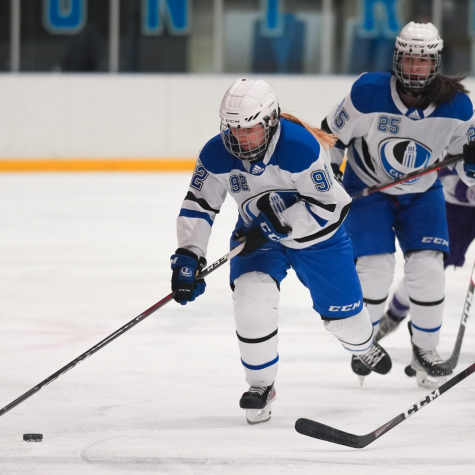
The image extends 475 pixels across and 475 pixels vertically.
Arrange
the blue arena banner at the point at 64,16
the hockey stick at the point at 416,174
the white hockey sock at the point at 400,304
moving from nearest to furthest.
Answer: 1. the hockey stick at the point at 416,174
2. the white hockey sock at the point at 400,304
3. the blue arena banner at the point at 64,16

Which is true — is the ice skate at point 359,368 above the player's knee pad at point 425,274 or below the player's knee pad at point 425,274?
below

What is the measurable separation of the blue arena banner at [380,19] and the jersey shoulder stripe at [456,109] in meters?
6.93

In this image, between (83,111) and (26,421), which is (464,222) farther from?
(83,111)

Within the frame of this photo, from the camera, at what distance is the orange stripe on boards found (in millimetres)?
8594

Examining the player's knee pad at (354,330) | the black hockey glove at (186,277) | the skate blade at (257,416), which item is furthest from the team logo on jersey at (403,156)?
the skate blade at (257,416)

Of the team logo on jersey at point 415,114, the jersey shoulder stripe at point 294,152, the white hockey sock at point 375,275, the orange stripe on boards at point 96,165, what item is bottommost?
the orange stripe on boards at point 96,165

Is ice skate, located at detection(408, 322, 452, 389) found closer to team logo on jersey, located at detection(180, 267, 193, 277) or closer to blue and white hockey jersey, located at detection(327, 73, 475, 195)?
blue and white hockey jersey, located at detection(327, 73, 475, 195)

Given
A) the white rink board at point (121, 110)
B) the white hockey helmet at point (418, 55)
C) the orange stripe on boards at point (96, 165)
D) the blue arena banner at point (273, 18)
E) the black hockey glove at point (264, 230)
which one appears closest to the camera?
the black hockey glove at point (264, 230)

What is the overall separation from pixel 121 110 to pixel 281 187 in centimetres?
654

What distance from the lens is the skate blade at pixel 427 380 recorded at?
10.0 ft

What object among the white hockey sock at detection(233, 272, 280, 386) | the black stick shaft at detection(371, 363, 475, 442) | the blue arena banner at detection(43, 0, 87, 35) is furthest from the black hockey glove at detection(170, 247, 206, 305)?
the blue arena banner at detection(43, 0, 87, 35)

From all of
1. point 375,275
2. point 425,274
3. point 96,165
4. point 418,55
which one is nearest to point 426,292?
point 425,274

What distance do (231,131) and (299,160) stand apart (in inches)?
8.1

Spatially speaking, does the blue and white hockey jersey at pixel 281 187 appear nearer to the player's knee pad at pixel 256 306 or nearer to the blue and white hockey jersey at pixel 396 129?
the player's knee pad at pixel 256 306
